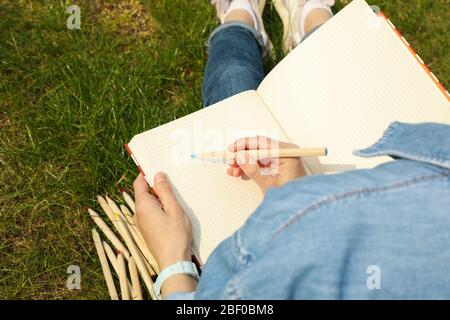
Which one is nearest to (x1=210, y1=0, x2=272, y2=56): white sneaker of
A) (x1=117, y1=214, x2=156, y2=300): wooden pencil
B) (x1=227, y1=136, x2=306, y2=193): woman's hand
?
(x1=227, y1=136, x2=306, y2=193): woman's hand

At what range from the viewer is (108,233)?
3.86 ft

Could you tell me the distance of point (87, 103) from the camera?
1.34 meters

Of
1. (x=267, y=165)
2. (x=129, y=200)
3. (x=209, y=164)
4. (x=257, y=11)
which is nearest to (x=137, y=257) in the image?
(x=129, y=200)

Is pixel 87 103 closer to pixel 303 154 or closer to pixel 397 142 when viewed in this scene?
pixel 303 154

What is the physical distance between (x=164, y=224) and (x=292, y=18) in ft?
2.76

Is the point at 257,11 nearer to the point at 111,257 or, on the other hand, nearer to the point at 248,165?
the point at 248,165

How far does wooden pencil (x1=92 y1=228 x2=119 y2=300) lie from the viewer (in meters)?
1.12

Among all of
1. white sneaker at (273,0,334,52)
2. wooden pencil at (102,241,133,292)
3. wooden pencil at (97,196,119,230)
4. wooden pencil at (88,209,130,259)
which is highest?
white sneaker at (273,0,334,52)

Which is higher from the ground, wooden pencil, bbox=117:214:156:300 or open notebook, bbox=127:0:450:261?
open notebook, bbox=127:0:450:261

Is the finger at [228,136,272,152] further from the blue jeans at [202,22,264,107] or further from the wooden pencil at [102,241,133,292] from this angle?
the wooden pencil at [102,241,133,292]

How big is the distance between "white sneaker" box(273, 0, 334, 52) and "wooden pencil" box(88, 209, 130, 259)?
2.48ft

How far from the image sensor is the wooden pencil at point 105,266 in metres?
1.12

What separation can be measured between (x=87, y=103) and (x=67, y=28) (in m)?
0.27
